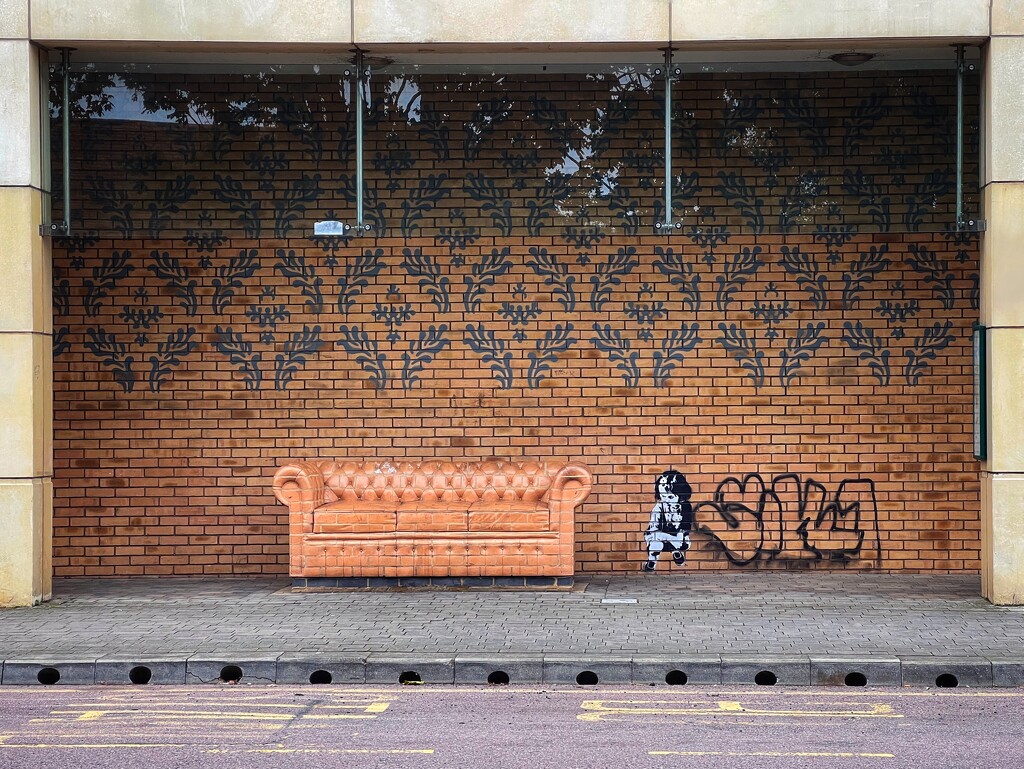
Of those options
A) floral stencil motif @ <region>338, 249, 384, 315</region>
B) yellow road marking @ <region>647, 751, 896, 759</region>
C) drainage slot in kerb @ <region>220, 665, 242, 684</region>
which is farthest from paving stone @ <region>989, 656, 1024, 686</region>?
floral stencil motif @ <region>338, 249, 384, 315</region>

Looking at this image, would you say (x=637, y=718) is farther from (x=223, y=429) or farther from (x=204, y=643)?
(x=223, y=429)

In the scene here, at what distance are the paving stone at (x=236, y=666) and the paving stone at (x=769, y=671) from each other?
2579 mm

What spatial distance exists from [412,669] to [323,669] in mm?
511

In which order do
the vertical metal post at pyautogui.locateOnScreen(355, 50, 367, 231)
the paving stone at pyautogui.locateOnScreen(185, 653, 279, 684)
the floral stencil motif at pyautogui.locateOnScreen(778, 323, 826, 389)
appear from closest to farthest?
the paving stone at pyautogui.locateOnScreen(185, 653, 279, 684)
the vertical metal post at pyautogui.locateOnScreen(355, 50, 367, 231)
the floral stencil motif at pyautogui.locateOnScreen(778, 323, 826, 389)

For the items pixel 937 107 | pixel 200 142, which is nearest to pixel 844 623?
pixel 937 107

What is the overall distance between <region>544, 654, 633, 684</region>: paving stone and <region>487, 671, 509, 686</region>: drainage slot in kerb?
228 millimetres

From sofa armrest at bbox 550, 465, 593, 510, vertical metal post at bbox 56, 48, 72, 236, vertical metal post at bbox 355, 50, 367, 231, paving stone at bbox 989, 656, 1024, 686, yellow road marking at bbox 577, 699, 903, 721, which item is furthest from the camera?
sofa armrest at bbox 550, 465, 593, 510

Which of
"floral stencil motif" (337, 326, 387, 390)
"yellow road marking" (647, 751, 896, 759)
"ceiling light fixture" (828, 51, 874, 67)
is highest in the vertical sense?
"ceiling light fixture" (828, 51, 874, 67)

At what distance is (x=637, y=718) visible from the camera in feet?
22.7

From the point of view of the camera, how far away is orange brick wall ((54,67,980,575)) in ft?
38.3

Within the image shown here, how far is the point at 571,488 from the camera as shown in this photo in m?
10.8

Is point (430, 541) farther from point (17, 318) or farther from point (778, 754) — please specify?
point (778, 754)

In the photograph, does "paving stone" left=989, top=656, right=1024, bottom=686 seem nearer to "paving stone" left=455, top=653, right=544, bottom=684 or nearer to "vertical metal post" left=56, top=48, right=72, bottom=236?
"paving stone" left=455, top=653, right=544, bottom=684

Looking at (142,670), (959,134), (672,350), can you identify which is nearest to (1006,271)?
(959,134)
